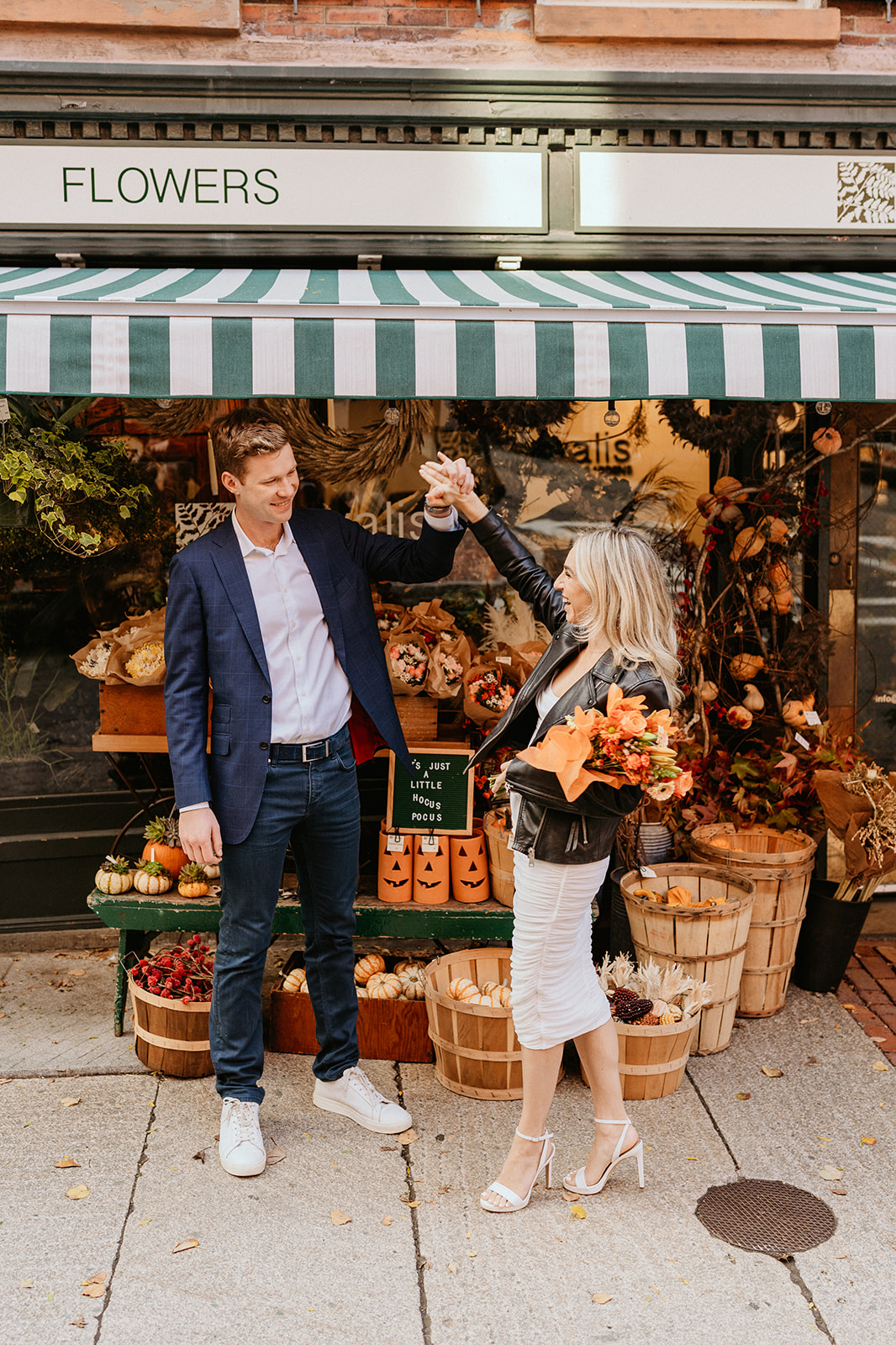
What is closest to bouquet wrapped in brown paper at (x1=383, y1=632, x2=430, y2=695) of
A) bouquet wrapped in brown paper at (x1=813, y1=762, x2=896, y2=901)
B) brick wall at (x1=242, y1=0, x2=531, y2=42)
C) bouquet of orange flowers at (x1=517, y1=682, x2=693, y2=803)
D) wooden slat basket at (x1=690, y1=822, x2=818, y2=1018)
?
wooden slat basket at (x1=690, y1=822, x2=818, y2=1018)

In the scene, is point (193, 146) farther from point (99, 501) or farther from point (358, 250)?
point (99, 501)

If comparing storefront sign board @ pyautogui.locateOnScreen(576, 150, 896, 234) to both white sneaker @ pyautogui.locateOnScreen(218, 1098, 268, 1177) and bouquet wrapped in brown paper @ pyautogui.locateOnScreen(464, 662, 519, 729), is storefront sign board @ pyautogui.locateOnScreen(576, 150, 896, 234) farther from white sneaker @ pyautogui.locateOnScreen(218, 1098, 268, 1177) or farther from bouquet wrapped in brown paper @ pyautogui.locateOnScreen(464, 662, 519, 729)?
white sneaker @ pyautogui.locateOnScreen(218, 1098, 268, 1177)

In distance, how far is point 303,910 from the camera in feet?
12.8

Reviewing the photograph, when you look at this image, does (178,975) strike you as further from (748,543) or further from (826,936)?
(748,543)

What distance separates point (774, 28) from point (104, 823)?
517 centimetres

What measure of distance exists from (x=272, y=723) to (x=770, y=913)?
2417 mm

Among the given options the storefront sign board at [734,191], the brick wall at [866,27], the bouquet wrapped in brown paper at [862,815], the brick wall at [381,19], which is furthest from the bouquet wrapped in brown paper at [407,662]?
the brick wall at [866,27]

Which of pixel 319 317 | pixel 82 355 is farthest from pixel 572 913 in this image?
pixel 82 355

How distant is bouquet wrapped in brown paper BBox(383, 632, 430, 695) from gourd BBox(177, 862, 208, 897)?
3.74ft

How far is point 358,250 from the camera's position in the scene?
485 cm

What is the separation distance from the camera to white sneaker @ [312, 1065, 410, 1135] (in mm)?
3822

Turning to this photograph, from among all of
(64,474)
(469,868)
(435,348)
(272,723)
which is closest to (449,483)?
(435,348)

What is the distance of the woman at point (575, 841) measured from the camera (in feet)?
10.2

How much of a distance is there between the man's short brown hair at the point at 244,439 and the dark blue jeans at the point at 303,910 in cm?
101
